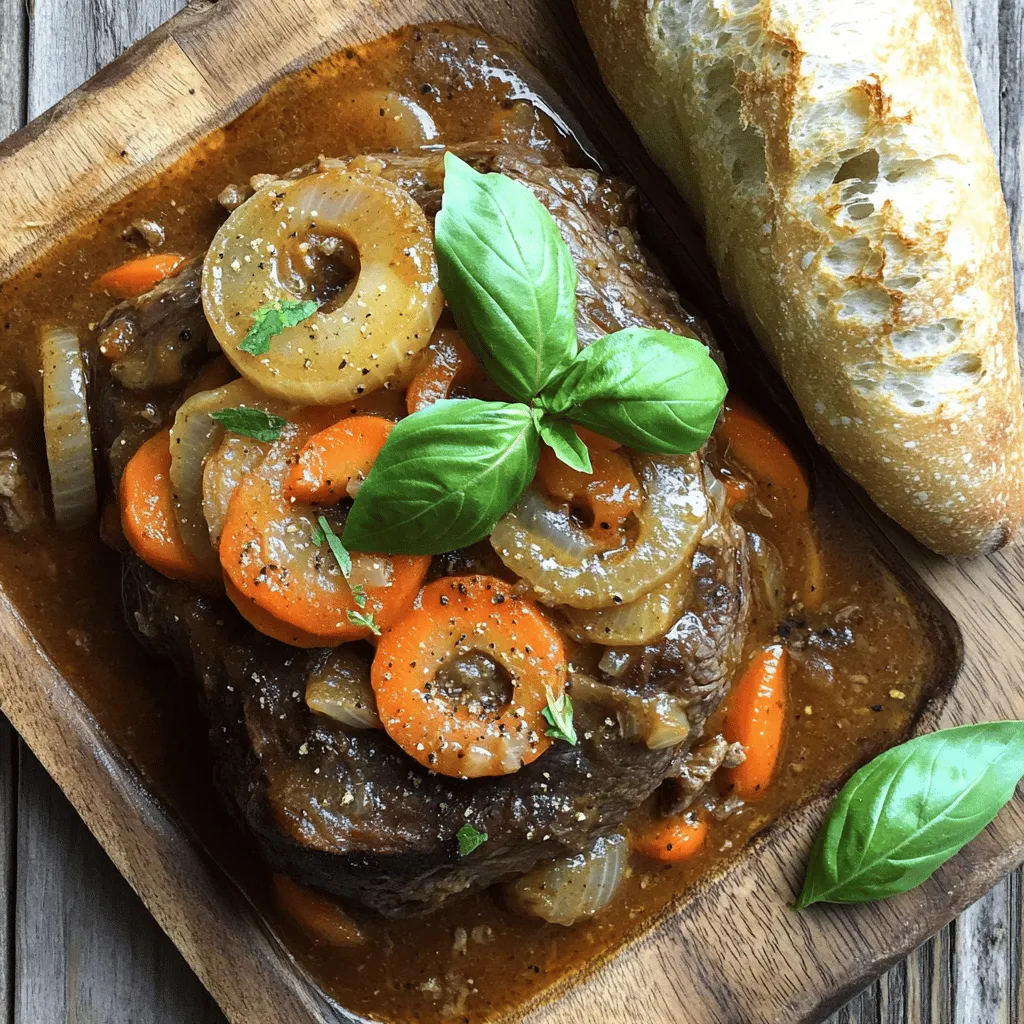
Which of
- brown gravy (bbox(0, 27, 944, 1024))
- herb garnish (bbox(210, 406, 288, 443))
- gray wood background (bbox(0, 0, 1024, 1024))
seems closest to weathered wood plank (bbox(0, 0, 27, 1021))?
gray wood background (bbox(0, 0, 1024, 1024))

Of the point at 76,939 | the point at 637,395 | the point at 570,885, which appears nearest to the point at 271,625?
the point at 637,395

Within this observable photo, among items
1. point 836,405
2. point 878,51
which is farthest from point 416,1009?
point 878,51

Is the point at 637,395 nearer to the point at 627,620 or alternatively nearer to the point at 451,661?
the point at 627,620

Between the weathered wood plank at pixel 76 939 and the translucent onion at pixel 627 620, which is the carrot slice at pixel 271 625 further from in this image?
the weathered wood plank at pixel 76 939

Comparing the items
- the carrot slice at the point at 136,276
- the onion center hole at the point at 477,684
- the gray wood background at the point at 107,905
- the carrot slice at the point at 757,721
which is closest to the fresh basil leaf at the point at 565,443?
the onion center hole at the point at 477,684

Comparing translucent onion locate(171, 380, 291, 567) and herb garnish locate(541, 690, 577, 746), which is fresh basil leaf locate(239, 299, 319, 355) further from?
herb garnish locate(541, 690, 577, 746)

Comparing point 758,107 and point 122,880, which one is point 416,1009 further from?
point 758,107
